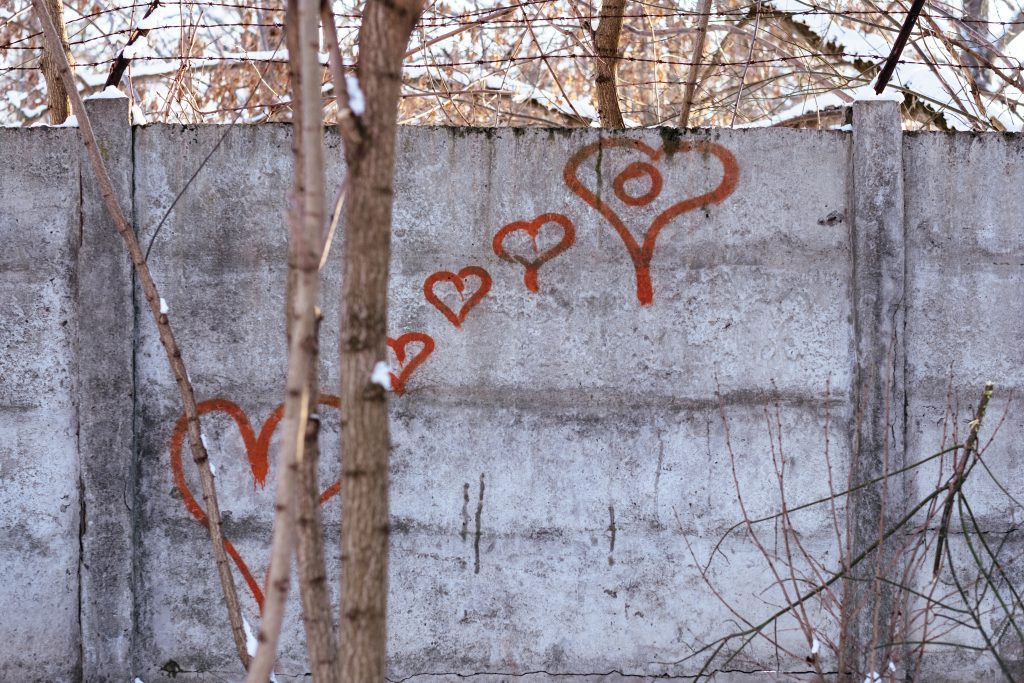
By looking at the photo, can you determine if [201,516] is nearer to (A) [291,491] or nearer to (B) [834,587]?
(A) [291,491]

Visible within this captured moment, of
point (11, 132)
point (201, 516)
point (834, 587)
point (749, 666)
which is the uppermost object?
point (11, 132)

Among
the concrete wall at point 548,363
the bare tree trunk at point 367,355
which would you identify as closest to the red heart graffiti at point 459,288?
the concrete wall at point 548,363

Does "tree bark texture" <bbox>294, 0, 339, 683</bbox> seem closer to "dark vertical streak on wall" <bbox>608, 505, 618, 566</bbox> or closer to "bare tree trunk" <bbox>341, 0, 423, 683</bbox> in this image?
"bare tree trunk" <bbox>341, 0, 423, 683</bbox>

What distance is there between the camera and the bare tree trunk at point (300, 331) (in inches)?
60.5

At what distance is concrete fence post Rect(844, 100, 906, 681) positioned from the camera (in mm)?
3123

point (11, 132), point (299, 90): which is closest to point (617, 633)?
point (299, 90)

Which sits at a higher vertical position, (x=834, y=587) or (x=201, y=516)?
(x=201, y=516)

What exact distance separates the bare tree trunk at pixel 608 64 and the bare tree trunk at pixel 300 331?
338 centimetres

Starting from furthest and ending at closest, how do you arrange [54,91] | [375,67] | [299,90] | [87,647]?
[54,91]
[87,647]
[299,90]
[375,67]

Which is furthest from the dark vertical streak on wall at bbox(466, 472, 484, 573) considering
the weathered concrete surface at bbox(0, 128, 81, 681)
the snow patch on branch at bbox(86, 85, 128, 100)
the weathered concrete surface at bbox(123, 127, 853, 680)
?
the snow patch on branch at bbox(86, 85, 128, 100)

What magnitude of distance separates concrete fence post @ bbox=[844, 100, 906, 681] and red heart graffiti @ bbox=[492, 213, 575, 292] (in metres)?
0.95

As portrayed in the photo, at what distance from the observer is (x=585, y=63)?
24.4 feet

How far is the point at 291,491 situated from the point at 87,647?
1997 mm

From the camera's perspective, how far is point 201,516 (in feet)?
10.3
